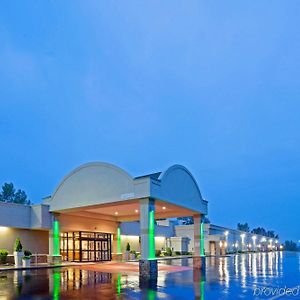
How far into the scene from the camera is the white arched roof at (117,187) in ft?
68.5

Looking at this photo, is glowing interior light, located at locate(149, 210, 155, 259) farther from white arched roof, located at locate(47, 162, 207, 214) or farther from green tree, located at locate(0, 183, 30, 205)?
green tree, located at locate(0, 183, 30, 205)

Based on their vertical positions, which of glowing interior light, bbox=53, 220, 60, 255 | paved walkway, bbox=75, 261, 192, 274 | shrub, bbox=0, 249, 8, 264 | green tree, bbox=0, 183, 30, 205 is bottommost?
paved walkway, bbox=75, 261, 192, 274

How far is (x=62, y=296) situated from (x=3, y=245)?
18.0 m

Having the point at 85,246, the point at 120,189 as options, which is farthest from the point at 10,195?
the point at 120,189

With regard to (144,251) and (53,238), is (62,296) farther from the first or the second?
(53,238)

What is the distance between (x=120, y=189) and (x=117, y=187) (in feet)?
0.94

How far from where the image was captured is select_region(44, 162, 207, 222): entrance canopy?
20938 mm

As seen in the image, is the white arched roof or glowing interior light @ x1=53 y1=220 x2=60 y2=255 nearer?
the white arched roof

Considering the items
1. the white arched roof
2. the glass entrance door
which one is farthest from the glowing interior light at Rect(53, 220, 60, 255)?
the glass entrance door

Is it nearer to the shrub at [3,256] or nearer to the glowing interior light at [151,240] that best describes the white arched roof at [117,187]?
the glowing interior light at [151,240]

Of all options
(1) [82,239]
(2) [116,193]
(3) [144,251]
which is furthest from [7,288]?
(1) [82,239]

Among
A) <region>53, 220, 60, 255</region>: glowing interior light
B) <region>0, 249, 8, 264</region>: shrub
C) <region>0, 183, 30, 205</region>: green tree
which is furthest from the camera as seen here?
<region>0, 183, 30, 205</region>: green tree

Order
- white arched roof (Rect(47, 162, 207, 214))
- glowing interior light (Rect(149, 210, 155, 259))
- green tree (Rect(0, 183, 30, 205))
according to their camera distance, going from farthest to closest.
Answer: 1. green tree (Rect(0, 183, 30, 205))
2. white arched roof (Rect(47, 162, 207, 214))
3. glowing interior light (Rect(149, 210, 155, 259))

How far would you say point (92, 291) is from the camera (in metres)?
13.1
